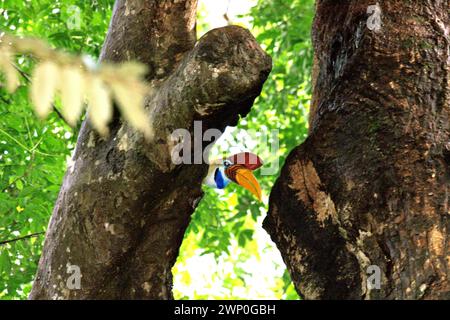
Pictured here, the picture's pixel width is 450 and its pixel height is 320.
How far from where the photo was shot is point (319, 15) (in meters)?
3.90

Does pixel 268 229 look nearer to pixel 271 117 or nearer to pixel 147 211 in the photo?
pixel 147 211

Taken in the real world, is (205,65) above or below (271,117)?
below

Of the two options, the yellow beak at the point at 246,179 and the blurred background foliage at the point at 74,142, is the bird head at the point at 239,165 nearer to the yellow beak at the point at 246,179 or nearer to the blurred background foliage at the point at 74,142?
the yellow beak at the point at 246,179

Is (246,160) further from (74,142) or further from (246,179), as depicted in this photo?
(74,142)

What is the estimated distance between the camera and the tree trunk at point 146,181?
9.98 ft

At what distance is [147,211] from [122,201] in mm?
127

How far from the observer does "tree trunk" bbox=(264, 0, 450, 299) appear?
2936 millimetres

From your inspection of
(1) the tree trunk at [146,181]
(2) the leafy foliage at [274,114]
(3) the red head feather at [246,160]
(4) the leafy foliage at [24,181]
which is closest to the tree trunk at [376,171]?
(3) the red head feather at [246,160]

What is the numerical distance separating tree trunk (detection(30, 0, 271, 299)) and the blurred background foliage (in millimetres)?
503

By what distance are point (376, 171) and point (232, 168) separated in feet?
2.45

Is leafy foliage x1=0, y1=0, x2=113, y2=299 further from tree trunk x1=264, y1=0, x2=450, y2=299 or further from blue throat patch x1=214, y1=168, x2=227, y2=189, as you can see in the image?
tree trunk x1=264, y1=0, x2=450, y2=299

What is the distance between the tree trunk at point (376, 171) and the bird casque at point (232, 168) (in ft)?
0.77

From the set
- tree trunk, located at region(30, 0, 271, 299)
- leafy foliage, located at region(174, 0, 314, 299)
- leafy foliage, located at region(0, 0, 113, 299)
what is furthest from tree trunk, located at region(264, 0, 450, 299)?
leafy foliage, located at region(174, 0, 314, 299)
